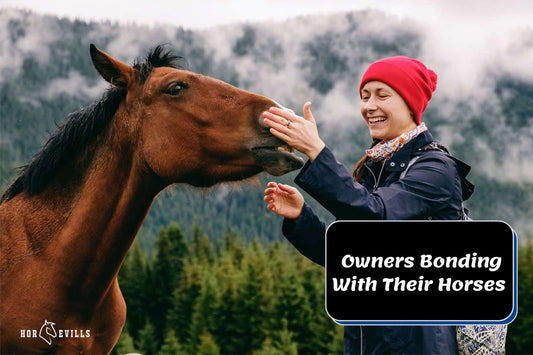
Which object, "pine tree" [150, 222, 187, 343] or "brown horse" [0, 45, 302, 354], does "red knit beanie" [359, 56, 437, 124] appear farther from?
"pine tree" [150, 222, 187, 343]

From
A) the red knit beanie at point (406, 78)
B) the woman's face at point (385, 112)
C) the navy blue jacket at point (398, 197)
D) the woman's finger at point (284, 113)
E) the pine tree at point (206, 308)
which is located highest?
the pine tree at point (206, 308)

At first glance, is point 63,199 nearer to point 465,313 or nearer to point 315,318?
point 465,313

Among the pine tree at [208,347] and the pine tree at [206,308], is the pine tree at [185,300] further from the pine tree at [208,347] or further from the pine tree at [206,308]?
the pine tree at [208,347]

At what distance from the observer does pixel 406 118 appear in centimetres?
340

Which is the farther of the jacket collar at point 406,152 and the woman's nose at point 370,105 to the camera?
the woman's nose at point 370,105

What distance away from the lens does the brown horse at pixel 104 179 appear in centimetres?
368

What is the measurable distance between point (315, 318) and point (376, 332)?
47931 millimetres

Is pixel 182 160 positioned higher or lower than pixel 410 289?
higher

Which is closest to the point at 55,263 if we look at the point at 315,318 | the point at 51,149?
the point at 51,149

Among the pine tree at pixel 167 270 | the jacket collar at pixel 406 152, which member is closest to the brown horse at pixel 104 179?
the jacket collar at pixel 406 152

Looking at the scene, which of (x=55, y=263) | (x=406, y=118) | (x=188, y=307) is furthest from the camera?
(x=188, y=307)

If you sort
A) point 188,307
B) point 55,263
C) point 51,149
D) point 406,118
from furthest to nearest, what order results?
point 188,307 → point 51,149 → point 55,263 → point 406,118

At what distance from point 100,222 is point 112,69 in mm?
1224

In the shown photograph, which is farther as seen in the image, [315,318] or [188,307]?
[188,307]
